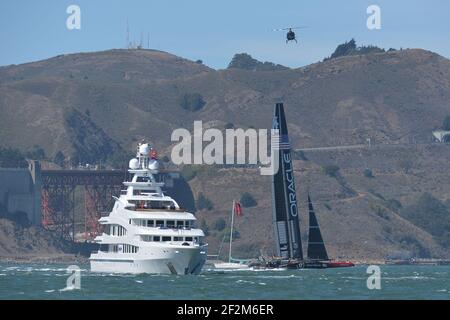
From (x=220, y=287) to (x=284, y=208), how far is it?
43.0m

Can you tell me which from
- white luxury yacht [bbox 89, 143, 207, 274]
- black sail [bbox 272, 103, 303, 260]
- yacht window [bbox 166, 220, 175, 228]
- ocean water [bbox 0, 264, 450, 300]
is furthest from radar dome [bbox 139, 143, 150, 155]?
black sail [bbox 272, 103, 303, 260]

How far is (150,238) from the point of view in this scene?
376 ft

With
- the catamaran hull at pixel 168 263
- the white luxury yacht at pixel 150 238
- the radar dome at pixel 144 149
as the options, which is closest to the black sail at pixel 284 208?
the radar dome at pixel 144 149

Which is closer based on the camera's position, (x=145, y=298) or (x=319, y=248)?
(x=145, y=298)

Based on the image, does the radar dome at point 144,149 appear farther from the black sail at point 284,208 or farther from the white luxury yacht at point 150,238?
the black sail at point 284,208

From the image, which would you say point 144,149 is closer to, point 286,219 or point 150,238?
point 150,238

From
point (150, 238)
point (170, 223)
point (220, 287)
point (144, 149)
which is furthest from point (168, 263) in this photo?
point (144, 149)

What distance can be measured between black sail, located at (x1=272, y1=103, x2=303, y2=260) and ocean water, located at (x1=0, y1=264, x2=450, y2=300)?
18.7 meters

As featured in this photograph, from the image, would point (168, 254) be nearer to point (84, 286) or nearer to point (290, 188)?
point (84, 286)

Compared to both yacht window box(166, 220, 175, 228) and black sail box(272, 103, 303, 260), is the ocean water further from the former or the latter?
black sail box(272, 103, 303, 260)
